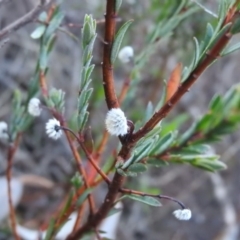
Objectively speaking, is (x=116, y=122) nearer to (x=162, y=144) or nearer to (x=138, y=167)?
(x=138, y=167)

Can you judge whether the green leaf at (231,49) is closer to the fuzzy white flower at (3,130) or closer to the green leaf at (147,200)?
the green leaf at (147,200)

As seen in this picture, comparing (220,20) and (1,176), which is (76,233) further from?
(1,176)

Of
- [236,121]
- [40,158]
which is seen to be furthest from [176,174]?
[236,121]

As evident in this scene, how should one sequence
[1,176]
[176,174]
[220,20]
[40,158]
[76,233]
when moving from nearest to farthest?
[220,20]
[76,233]
[1,176]
[40,158]
[176,174]

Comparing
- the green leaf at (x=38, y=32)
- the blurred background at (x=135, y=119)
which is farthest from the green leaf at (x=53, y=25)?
the blurred background at (x=135, y=119)

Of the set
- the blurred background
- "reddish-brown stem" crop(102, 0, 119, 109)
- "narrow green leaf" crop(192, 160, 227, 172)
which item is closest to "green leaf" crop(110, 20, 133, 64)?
"reddish-brown stem" crop(102, 0, 119, 109)

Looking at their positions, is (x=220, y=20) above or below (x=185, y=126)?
above
